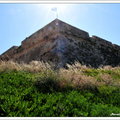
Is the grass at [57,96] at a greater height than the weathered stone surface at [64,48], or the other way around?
the weathered stone surface at [64,48]

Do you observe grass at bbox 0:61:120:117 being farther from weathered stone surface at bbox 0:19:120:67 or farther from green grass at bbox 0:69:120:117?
weathered stone surface at bbox 0:19:120:67

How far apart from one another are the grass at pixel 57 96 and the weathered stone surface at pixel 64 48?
4.47m

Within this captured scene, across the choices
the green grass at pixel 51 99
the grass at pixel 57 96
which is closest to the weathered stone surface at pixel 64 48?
the grass at pixel 57 96

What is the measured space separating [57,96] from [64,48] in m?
7.27

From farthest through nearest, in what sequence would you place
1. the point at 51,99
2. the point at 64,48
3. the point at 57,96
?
the point at 64,48, the point at 57,96, the point at 51,99

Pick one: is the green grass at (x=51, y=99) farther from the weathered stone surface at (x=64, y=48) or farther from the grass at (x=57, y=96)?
the weathered stone surface at (x=64, y=48)

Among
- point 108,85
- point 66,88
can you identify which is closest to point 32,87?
point 66,88

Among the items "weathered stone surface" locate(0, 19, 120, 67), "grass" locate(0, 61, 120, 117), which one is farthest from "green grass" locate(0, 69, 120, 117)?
"weathered stone surface" locate(0, 19, 120, 67)

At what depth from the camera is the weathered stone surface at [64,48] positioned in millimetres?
12812

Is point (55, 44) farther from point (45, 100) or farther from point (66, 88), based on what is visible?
point (45, 100)

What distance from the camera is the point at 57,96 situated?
230 inches

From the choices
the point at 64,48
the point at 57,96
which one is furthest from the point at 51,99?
the point at 64,48

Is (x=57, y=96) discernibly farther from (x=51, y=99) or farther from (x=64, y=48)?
(x=64, y=48)

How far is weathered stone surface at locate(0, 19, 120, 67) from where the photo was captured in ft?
42.0
